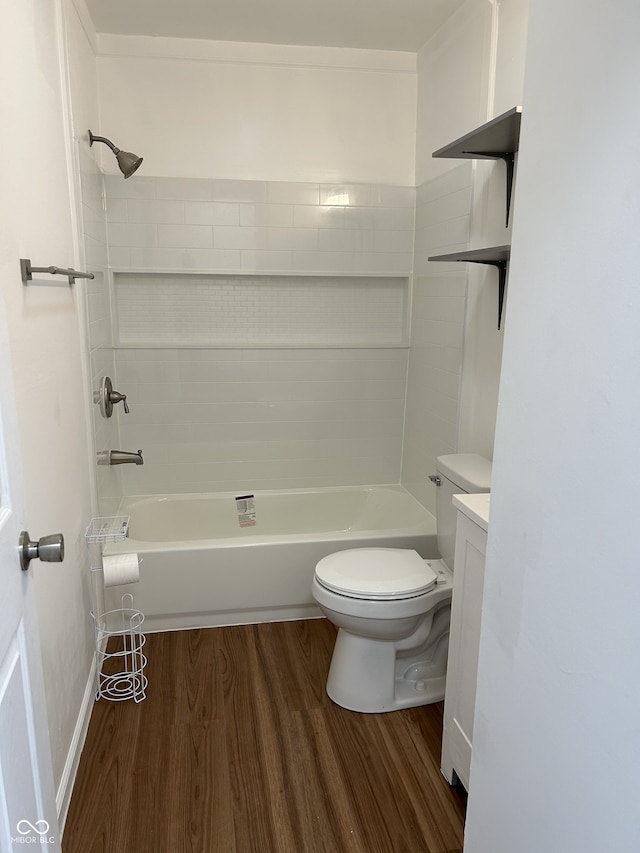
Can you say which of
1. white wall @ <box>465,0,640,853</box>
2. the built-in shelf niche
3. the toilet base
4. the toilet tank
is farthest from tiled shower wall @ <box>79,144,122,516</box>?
white wall @ <box>465,0,640,853</box>

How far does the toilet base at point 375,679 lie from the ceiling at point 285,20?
7.96 feet

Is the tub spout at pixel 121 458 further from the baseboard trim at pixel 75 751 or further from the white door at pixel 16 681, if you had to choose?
the white door at pixel 16 681

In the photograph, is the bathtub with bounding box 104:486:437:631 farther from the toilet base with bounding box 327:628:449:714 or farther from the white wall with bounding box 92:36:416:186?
the white wall with bounding box 92:36:416:186

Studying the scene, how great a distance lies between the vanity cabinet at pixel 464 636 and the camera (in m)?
1.66

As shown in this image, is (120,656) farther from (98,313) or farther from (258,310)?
(258,310)

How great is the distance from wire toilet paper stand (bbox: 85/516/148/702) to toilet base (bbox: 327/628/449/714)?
0.71m

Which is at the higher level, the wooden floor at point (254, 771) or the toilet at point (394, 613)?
the toilet at point (394, 613)

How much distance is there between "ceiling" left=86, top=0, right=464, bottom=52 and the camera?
2.50 meters

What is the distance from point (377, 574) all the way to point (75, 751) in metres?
1.08

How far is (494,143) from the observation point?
210cm

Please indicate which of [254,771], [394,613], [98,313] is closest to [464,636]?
[394,613]

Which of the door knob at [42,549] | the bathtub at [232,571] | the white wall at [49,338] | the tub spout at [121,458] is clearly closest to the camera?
the door knob at [42,549]

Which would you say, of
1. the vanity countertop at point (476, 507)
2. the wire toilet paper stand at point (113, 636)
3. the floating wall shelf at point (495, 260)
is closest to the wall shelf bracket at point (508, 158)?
the floating wall shelf at point (495, 260)

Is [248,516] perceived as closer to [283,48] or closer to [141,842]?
[141,842]
